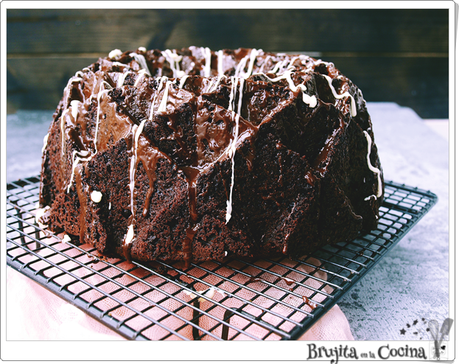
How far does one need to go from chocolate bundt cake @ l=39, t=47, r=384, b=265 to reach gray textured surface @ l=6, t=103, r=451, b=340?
222 millimetres

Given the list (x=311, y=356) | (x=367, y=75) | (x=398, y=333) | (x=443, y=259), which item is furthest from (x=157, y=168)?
(x=367, y=75)

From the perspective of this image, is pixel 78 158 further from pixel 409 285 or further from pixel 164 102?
pixel 409 285

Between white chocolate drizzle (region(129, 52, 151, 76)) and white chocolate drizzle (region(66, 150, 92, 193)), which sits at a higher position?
white chocolate drizzle (region(129, 52, 151, 76))

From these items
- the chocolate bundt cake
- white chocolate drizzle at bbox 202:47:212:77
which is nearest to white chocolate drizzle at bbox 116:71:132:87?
the chocolate bundt cake

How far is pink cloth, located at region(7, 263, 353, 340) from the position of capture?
3.71 ft

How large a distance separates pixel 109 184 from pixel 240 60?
76 cm

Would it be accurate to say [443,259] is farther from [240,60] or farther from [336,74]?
[240,60]

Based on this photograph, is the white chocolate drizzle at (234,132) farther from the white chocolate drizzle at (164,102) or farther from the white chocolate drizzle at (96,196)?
the white chocolate drizzle at (96,196)

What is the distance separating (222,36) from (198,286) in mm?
2831

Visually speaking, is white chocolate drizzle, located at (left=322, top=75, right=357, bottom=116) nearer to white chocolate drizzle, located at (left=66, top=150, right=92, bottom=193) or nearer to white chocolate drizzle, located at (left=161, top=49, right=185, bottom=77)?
white chocolate drizzle, located at (left=161, top=49, right=185, bottom=77)

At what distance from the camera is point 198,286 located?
1.25 meters

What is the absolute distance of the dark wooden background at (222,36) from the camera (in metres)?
3.57

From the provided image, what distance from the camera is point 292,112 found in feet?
3.96

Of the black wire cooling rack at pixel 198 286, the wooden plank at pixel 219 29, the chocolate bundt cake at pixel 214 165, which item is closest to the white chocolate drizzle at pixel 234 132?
the chocolate bundt cake at pixel 214 165
